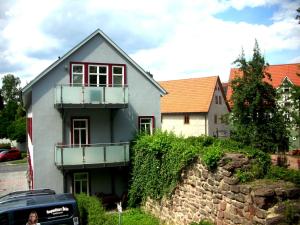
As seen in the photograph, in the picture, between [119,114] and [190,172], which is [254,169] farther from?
[119,114]

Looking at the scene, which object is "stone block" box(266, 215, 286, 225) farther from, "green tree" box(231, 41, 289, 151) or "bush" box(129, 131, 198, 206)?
"green tree" box(231, 41, 289, 151)

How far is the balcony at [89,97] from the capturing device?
870 inches

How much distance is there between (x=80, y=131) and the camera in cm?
2391

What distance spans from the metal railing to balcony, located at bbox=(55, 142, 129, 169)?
2477mm

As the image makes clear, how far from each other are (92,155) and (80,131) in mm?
2283

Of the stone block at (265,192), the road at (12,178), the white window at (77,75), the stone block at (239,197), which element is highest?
the white window at (77,75)

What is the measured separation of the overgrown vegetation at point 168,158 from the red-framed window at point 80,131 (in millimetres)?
3111

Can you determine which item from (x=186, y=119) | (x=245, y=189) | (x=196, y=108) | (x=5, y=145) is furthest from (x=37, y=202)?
(x=5, y=145)

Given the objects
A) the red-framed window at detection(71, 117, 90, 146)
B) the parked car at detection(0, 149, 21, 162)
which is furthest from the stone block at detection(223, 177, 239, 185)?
the parked car at detection(0, 149, 21, 162)

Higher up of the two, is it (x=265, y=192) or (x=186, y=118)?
(x=186, y=118)

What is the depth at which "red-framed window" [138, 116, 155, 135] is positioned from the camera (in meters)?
25.8

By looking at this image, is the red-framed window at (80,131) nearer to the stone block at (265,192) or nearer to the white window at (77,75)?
the white window at (77,75)

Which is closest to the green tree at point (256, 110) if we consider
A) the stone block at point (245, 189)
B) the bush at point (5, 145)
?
the stone block at point (245, 189)

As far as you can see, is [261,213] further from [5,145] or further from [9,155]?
[5,145]
